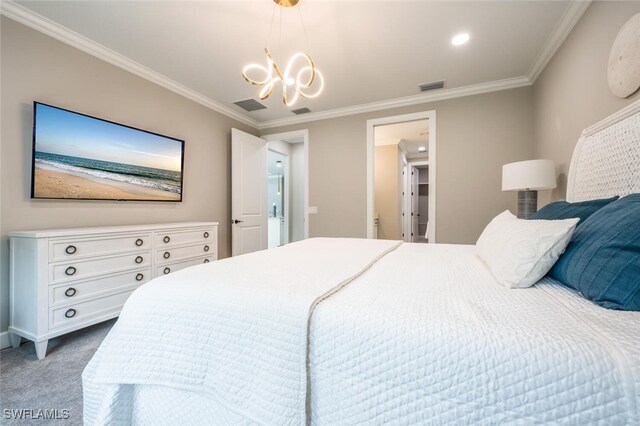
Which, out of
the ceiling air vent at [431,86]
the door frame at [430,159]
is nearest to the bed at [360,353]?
the door frame at [430,159]

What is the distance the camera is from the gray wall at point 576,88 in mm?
1617

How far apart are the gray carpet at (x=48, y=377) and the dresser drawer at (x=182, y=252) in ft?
2.51

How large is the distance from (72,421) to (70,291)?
3.30 feet

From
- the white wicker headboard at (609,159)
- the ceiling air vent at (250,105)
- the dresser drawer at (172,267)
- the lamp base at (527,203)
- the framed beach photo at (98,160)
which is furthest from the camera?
the ceiling air vent at (250,105)

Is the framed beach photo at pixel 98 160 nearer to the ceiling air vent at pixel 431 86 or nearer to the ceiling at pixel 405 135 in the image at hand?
the ceiling air vent at pixel 431 86

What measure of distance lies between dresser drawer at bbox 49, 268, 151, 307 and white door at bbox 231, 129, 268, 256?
1.48 meters

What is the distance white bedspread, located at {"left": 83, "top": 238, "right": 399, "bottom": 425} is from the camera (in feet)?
2.46

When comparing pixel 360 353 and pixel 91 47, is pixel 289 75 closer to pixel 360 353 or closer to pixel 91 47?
pixel 91 47

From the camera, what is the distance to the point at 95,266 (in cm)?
204

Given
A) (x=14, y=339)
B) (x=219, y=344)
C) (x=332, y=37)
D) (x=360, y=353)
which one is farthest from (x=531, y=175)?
(x=14, y=339)

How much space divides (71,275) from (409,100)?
3.98 m

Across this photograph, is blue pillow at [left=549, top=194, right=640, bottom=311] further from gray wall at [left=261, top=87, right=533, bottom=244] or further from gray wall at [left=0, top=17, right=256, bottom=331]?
gray wall at [left=0, top=17, right=256, bottom=331]

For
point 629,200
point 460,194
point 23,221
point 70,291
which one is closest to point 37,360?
point 70,291

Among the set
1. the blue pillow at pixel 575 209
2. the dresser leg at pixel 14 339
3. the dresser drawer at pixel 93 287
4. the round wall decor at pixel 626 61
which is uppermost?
the round wall decor at pixel 626 61
